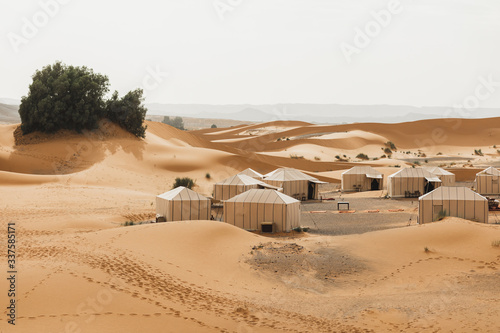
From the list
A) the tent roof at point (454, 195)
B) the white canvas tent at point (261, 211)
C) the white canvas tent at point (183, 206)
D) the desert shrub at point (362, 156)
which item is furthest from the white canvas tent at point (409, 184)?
the desert shrub at point (362, 156)

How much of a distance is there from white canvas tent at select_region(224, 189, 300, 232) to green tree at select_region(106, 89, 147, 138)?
3177 centimetres

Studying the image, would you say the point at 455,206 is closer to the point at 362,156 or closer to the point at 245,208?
the point at 245,208

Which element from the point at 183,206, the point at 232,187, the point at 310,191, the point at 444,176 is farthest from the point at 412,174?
the point at 183,206

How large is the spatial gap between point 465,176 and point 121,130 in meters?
32.9

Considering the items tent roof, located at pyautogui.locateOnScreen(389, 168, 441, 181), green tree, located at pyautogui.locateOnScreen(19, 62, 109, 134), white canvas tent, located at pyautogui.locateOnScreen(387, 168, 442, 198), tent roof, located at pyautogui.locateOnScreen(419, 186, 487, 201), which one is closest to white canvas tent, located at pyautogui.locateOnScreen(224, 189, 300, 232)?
tent roof, located at pyautogui.locateOnScreen(419, 186, 487, 201)

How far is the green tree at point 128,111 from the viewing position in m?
57.6

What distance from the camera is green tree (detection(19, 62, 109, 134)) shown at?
53.2 m

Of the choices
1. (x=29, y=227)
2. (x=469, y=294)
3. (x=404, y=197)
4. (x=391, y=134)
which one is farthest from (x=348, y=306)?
(x=391, y=134)

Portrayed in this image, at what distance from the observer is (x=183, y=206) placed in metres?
28.7

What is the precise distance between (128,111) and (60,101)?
6.60 metres

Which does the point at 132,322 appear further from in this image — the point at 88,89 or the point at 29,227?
the point at 88,89

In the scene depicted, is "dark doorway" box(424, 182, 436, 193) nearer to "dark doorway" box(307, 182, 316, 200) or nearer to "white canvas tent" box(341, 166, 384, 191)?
"white canvas tent" box(341, 166, 384, 191)

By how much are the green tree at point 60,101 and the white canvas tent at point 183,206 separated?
27351 millimetres

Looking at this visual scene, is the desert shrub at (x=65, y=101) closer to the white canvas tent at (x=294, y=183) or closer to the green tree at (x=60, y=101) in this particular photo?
the green tree at (x=60, y=101)
